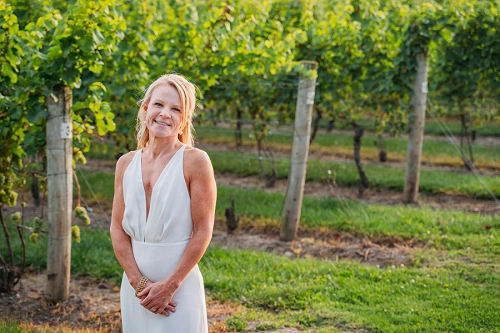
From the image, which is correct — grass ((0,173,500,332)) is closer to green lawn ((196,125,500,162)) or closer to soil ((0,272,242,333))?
soil ((0,272,242,333))

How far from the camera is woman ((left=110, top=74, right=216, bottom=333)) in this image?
2.92 metres

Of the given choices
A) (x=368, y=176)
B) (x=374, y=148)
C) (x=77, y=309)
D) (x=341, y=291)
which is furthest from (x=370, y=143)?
(x=77, y=309)

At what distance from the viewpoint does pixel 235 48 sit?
713 cm

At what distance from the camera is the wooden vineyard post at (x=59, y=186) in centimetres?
512

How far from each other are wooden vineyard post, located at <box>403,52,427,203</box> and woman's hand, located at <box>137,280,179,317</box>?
6.12 meters

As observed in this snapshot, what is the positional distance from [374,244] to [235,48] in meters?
2.53

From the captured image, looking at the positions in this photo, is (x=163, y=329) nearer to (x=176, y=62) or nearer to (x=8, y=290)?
(x=8, y=290)

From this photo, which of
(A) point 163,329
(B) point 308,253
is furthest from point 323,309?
(A) point 163,329

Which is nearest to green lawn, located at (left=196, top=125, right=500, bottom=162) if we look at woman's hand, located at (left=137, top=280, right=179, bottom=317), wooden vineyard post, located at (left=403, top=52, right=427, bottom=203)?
wooden vineyard post, located at (left=403, top=52, right=427, bottom=203)

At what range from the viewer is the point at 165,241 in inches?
116

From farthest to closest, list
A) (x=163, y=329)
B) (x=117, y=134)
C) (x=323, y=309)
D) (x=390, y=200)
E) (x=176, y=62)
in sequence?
1. (x=390, y=200)
2. (x=117, y=134)
3. (x=176, y=62)
4. (x=323, y=309)
5. (x=163, y=329)

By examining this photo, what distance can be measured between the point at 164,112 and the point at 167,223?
0.49 m

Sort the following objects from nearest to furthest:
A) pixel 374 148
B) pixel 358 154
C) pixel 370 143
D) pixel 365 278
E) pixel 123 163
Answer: pixel 123 163 → pixel 365 278 → pixel 358 154 → pixel 374 148 → pixel 370 143

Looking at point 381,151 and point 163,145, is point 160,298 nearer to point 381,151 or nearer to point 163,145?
point 163,145
